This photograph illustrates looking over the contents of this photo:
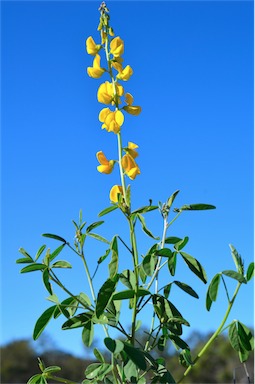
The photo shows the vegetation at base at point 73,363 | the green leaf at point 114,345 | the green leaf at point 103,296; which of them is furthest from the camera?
the vegetation at base at point 73,363

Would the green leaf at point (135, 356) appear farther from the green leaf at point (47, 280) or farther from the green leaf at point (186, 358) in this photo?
the green leaf at point (47, 280)

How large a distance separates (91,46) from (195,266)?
0.71m

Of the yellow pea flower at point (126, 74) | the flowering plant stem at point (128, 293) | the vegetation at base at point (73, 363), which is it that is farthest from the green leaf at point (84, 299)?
the vegetation at base at point (73, 363)

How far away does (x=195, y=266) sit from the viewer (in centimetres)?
141

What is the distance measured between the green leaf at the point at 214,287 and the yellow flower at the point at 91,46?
2.48 feet

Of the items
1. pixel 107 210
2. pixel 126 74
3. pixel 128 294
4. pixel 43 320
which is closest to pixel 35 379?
pixel 43 320

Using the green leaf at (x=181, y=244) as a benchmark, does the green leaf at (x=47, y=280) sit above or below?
below

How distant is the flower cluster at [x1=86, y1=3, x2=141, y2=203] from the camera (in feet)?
5.00

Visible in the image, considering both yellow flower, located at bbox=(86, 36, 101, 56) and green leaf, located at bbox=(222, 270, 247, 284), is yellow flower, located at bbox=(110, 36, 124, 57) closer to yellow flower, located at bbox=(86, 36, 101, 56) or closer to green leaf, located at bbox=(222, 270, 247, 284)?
yellow flower, located at bbox=(86, 36, 101, 56)

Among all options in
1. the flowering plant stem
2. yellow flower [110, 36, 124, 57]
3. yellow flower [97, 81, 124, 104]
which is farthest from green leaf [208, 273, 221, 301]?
yellow flower [110, 36, 124, 57]

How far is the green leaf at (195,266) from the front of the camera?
55.6 inches

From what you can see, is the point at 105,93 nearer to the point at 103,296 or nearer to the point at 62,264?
the point at 62,264

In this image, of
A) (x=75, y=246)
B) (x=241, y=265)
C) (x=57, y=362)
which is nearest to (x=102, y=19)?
(x=75, y=246)

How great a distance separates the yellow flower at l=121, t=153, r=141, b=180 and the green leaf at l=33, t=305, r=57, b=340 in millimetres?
402
